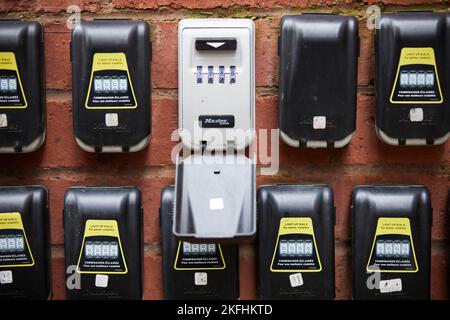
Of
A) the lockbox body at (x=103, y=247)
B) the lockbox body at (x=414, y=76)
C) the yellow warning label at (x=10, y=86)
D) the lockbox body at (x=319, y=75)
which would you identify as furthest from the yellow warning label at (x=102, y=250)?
the lockbox body at (x=414, y=76)

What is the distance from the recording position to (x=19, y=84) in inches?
30.9

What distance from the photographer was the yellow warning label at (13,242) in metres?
0.80

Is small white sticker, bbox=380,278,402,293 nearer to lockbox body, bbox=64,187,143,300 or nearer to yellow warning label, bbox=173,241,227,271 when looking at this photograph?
yellow warning label, bbox=173,241,227,271

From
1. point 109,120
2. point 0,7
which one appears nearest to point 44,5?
point 0,7

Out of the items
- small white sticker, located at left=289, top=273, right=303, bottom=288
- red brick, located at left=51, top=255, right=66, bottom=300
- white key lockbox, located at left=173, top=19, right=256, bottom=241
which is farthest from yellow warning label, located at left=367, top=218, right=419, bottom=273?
red brick, located at left=51, top=255, right=66, bottom=300

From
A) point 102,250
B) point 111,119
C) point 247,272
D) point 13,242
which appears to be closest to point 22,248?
point 13,242

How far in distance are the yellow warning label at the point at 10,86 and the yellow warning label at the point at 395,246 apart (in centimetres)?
56

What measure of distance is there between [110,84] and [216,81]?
15cm

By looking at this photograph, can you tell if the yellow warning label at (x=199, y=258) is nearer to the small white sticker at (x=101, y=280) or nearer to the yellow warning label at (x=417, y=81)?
the small white sticker at (x=101, y=280)

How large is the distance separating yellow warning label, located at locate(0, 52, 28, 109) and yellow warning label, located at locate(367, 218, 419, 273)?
1.85 ft

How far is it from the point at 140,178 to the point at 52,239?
170 millimetres

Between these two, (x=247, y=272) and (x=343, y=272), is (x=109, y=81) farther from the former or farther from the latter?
(x=343, y=272)

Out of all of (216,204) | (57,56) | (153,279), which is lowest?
(153,279)

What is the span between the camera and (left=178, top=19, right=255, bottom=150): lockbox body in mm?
769
